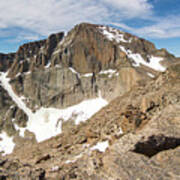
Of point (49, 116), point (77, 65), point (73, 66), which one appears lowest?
point (49, 116)

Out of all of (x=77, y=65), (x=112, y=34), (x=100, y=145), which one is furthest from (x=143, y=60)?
(x=100, y=145)

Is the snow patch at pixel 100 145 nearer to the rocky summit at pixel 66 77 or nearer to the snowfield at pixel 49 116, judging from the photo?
the rocky summit at pixel 66 77

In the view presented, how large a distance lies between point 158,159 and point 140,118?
8320 mm

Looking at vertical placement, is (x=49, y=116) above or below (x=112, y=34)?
below

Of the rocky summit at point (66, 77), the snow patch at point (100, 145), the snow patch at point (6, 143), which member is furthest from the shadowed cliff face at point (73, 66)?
the snow patch at point (100, 145)

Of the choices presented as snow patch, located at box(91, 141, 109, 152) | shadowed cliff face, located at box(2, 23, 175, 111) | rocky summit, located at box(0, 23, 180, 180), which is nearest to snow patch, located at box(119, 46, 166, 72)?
rocky summit, located at box(0, 23, 180, 180)

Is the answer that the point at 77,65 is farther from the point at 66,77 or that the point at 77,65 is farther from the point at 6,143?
the point at 6,143

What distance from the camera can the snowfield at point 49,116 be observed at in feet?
285

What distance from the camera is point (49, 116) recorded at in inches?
3942

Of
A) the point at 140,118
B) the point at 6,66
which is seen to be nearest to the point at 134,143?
the point at 140,118

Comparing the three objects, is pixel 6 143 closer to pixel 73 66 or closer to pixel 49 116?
pixel 49 116

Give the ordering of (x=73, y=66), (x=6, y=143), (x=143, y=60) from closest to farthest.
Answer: (x=6, y=143), (x=143, y=60), (x=73, y=66)

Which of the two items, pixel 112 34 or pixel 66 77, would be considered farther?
pixel 112 34

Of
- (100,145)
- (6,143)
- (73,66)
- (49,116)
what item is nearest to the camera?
(100,145)
